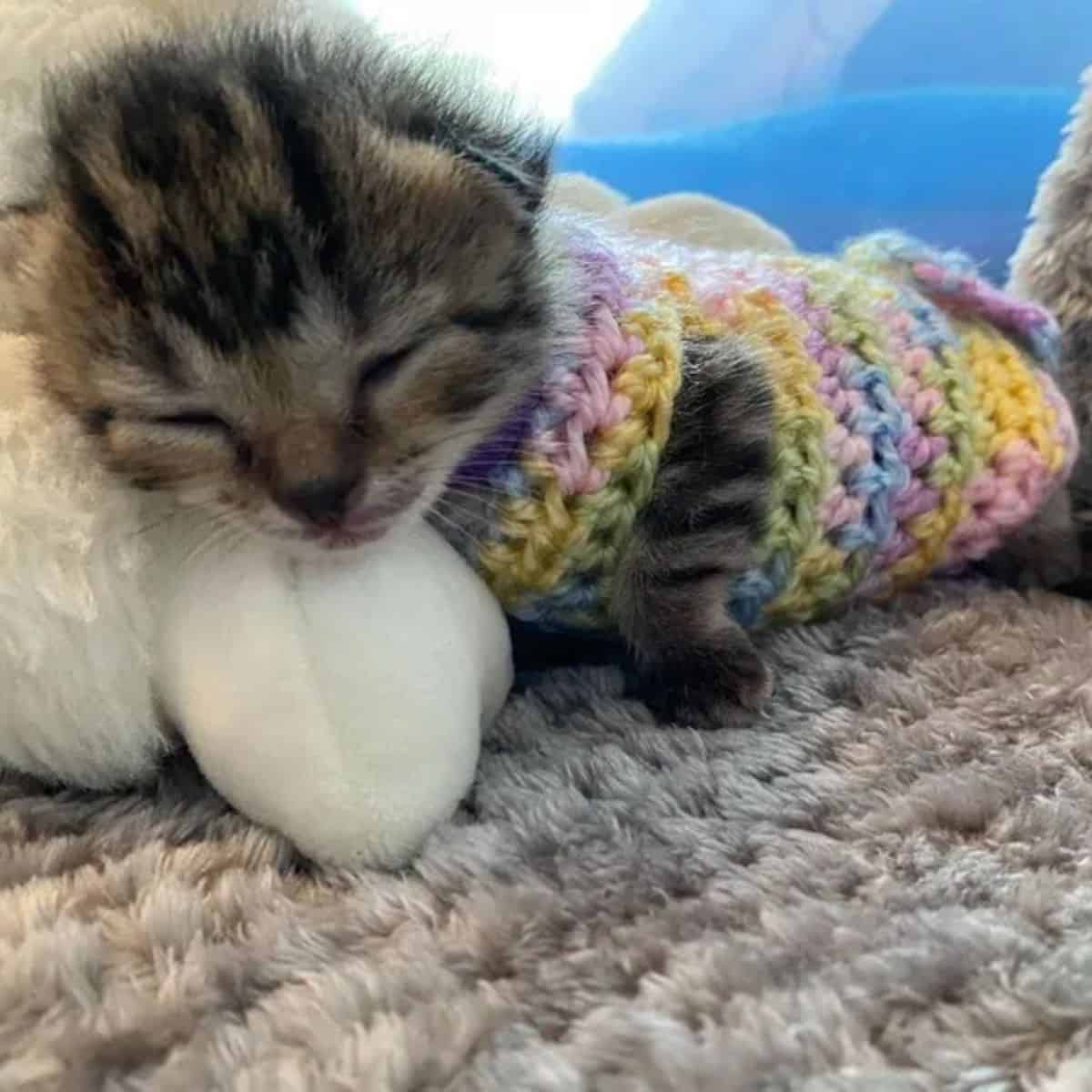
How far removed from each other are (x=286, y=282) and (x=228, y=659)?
205mm

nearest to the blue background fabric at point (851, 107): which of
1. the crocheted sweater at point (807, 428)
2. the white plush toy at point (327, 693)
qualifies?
the crocheted sweater at point (807, 428)

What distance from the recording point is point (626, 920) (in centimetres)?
74

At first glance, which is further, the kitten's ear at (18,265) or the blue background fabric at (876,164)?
the blue background fabric at (876,164)

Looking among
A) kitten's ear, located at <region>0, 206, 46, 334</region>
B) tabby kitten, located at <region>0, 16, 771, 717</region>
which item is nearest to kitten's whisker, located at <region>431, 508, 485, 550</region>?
tabby kitten, located at <region>0, 16, 771, 717</region>

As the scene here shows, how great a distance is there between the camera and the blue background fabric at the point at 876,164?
70.0 inches

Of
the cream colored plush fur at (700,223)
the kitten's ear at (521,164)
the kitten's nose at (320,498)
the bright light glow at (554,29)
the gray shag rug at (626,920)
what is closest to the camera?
the gray shag rug at (626,920)

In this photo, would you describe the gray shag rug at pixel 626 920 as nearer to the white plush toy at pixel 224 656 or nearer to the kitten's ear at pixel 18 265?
the white plush toy at pixel 224 656

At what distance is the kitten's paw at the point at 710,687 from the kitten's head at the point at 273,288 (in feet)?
0.71

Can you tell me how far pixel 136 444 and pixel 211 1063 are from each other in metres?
0.35

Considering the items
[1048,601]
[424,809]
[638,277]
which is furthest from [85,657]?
[1048,601]

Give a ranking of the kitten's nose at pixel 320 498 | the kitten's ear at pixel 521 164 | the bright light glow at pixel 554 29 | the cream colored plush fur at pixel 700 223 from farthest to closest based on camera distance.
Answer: the bright light glow at pixel 554 29 < the cream colored plush fur at pixel 700 223 < the kitten's ear at pixel 521 164 < the kitten's nose at pixel 320 498

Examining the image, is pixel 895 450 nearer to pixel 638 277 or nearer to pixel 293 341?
pixel 638 277

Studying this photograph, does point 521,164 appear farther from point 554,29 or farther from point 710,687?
point 554,29

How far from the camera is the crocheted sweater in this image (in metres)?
0.92
